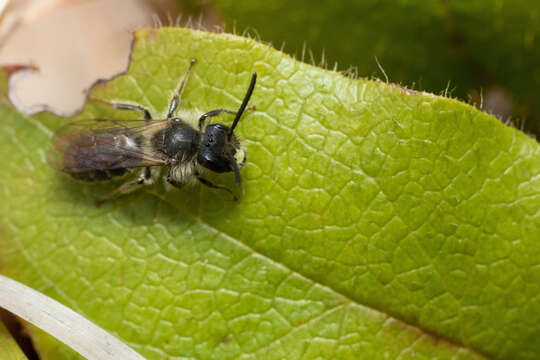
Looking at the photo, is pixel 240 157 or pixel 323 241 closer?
pixel 323 241

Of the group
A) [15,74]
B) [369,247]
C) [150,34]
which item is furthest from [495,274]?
[15,74]

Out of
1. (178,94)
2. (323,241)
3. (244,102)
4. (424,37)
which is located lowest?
(323,241)

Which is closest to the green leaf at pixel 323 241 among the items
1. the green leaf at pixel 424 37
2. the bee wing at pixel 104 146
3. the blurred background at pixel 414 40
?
the bee wing at pixel 104 146

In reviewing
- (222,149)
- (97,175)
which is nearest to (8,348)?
(97,175)

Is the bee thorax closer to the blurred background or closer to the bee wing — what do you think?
the bee wing

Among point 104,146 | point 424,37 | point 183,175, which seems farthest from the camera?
point 424,37

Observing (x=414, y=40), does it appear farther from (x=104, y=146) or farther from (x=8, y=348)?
(x=8, y=348)
